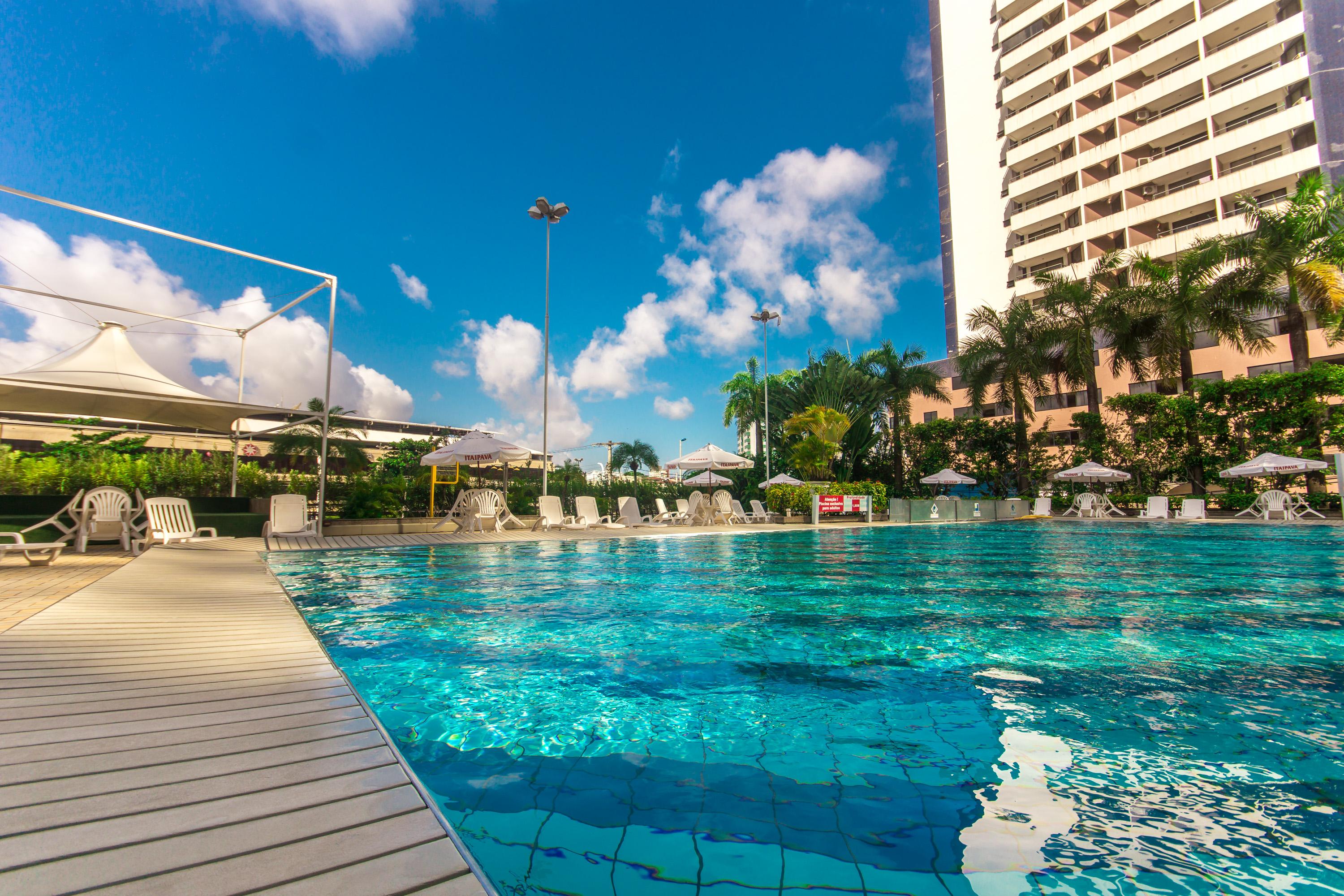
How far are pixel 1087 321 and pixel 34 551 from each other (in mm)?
30389

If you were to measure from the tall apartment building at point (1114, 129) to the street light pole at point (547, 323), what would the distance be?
83.7ft

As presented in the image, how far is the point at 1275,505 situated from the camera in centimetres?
1903

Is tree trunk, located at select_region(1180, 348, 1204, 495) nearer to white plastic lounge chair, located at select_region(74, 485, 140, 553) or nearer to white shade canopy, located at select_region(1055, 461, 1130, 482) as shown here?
white shade canopy, located at select_region(1055, 461, 1130, 482)

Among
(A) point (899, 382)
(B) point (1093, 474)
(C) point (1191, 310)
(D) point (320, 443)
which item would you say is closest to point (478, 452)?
(D) point (320, 443)

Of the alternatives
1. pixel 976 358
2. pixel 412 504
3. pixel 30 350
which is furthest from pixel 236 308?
pixel 976 358

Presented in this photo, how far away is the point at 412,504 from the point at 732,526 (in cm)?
857

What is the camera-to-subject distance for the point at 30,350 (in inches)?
443

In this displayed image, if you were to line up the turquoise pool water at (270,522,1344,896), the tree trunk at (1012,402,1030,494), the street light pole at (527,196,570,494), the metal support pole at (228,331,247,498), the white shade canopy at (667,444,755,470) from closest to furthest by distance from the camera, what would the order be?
the turquoise pool water at (270,522,1344,896)
the metal support pole at (228,331,247,498)
the street light pole at (527,196,570,494)
the white shade canopy at (667,444,755,470)
the tree trunk at (1012,402,1030,494)

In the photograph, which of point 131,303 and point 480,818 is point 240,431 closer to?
point 131,303

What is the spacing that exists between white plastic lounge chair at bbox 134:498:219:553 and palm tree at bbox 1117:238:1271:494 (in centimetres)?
2909

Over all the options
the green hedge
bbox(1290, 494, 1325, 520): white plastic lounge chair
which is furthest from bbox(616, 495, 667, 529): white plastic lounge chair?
bbox(1290, 494, 1325, 520): white plastic lounge chair

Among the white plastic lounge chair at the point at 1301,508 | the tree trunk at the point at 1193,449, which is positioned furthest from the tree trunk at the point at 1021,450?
the white plastic lounge chair at the point at 1301,508

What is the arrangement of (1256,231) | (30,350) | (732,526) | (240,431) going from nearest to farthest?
(30,350) → (240,431) → (732,526) → (1256,231)

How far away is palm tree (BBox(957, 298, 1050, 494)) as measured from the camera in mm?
25750
